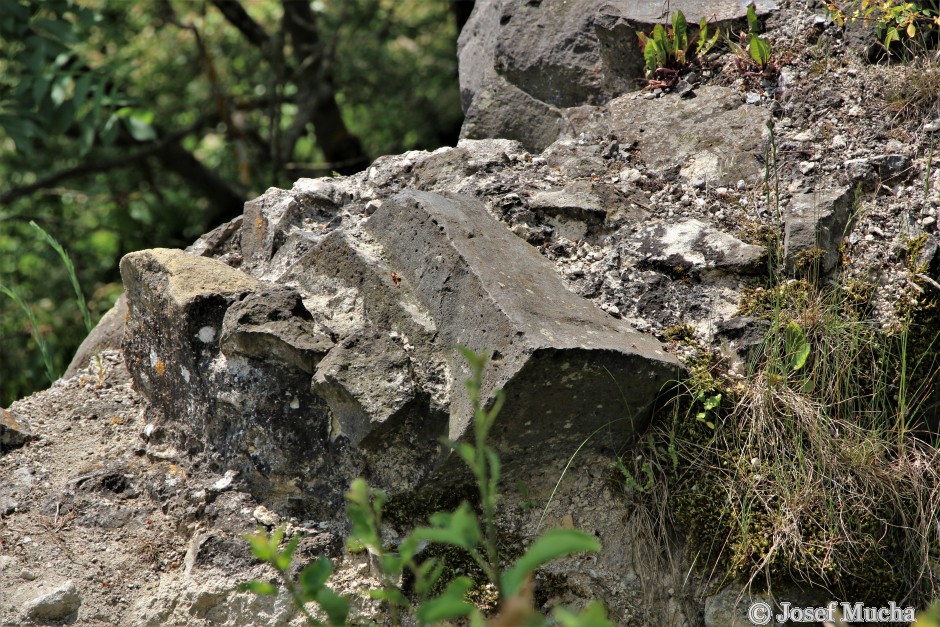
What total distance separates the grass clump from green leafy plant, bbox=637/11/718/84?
1.07 metres

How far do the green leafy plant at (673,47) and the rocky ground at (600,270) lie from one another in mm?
82

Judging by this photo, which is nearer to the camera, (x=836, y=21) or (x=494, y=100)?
(x=836, y=21)

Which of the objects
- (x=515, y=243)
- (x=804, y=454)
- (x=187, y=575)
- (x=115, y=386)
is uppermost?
(x=515, y=243)

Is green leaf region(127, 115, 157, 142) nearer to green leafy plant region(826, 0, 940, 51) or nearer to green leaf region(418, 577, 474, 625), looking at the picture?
green leafy plant region(826, 0, 940, 51)

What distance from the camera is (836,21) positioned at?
2.87 meters

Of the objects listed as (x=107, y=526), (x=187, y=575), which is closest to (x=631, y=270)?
(x=187, y=575)

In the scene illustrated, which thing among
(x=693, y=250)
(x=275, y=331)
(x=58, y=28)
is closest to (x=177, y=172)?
(x=58, y=28)

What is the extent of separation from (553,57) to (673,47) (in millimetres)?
499

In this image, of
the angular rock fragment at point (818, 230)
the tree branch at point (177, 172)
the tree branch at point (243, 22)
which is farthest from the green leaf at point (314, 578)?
the tree branch at point (243, 22)

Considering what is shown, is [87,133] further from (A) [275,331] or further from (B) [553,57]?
(A) [275,331]

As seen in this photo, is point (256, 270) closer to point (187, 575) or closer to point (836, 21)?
point (187, 575)

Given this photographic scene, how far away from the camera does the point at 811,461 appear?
2.11 metres

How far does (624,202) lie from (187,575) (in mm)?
1621

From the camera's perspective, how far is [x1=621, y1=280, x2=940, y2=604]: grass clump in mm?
2072
